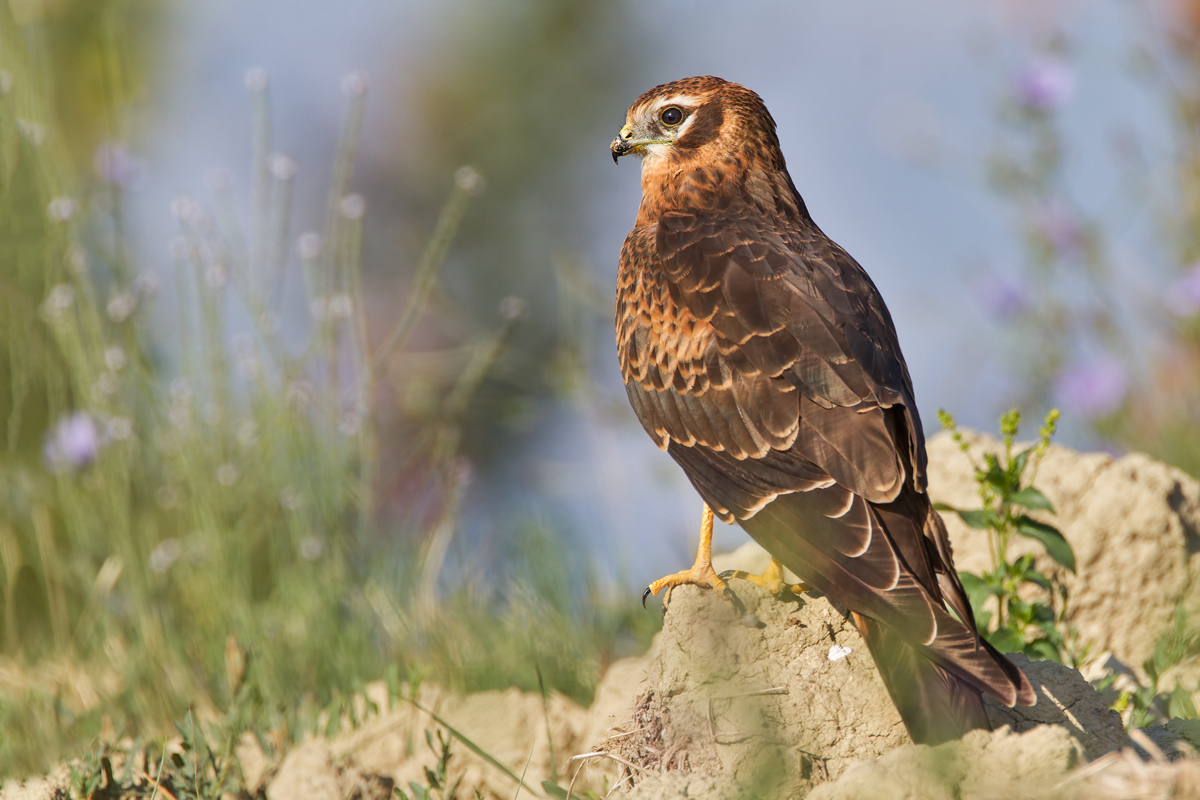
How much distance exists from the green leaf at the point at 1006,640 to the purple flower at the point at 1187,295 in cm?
376

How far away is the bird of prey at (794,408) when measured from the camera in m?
2.71

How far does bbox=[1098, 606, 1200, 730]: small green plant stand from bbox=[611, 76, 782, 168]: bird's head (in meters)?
2.05

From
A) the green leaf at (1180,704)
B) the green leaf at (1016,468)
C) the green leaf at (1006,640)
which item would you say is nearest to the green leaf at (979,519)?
the green leaf at (1016,468)

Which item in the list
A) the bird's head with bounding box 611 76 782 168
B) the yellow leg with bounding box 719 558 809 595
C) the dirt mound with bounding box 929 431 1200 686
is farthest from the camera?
the bird's head with bounding box 611 76 782 168

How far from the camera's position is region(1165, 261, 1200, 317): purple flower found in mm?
6336

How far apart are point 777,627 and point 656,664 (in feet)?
1.09

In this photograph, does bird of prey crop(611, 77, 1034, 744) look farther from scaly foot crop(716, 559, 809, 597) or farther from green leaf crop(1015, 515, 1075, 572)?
green leaf crop(1015, 515, 1075, 572)

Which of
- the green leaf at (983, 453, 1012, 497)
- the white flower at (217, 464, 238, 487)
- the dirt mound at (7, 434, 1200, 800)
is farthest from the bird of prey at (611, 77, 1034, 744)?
the white flower at (217, 464, 238, 487)

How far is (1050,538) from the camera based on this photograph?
339cm

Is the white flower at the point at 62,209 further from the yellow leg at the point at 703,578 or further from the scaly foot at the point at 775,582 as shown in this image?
the scaly foot at the point at 775,582

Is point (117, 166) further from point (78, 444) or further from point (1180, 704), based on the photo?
point (1180, 704)

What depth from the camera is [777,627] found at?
3.04 metres

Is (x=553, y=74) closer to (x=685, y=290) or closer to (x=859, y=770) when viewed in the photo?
(x=685, y=290)

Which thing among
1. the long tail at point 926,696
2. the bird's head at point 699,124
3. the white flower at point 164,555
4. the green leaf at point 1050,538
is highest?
the bird's head at point 699,124
